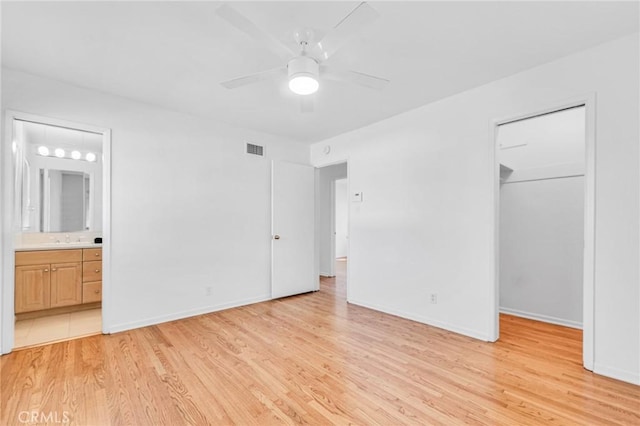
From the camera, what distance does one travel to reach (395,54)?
2.36 meters

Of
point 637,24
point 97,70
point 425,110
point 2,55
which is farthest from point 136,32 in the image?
point 637,24

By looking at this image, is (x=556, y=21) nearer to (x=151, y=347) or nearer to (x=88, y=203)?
(x=151, y=347)

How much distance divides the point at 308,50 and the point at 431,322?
9.84 feet

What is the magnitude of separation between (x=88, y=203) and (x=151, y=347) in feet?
9.56

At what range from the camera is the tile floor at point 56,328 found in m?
2.94

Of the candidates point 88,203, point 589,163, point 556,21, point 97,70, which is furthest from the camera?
point 88,203

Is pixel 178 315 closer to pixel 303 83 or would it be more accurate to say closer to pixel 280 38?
pixel 303 83

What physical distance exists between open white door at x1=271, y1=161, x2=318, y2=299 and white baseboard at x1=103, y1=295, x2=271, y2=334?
1.34 feet

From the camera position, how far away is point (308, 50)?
7.10ft

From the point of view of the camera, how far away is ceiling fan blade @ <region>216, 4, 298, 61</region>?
150 centimetres

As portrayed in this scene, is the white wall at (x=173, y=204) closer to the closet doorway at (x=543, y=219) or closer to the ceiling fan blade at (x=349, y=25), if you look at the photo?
the ceiling fan blade at (x=349, y=25)

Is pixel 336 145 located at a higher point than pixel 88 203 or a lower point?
higher

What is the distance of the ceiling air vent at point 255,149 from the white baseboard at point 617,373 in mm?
4211

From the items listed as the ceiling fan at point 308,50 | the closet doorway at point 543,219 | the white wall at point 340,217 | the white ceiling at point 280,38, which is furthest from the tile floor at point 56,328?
the white wall at point 340,217
